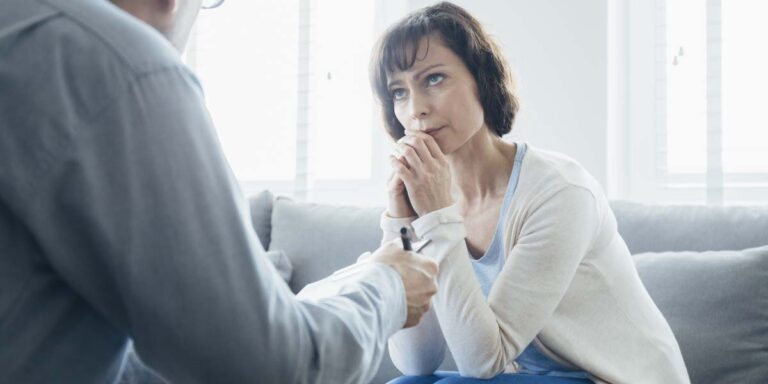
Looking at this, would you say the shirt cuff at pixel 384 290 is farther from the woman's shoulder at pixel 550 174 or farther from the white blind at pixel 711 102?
the white blind at pixel 711 102

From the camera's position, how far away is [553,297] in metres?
1.41

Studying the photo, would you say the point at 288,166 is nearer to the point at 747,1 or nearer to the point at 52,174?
the point at 747,1

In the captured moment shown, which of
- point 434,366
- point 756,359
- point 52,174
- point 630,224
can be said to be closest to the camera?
point 52,174

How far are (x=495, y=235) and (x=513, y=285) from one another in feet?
0.50

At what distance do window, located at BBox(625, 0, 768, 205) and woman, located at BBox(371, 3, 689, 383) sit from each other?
1137 mm

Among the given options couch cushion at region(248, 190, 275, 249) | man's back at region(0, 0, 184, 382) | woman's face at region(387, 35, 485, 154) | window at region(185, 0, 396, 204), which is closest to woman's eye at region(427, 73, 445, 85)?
woman's face at region(387, 35, 485, 154)

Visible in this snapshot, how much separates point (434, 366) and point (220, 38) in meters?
2.11

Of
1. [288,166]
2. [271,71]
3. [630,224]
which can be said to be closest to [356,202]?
[288,166]

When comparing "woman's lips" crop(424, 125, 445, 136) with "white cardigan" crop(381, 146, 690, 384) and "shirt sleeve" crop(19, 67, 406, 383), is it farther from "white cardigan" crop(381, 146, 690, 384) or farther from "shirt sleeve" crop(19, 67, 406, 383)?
"shirt sleeve" crop(19, 67, 406, 383)

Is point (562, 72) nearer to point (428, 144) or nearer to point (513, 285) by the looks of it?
point (428, 144)

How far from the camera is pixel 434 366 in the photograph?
1621 mm

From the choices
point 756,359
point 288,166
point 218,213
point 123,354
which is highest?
point 218,213

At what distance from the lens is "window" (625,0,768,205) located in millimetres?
2631

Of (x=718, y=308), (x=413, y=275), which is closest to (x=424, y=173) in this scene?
(x=413, y=275)
